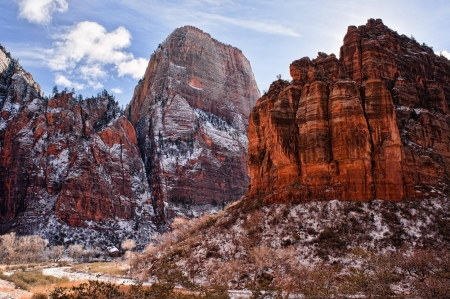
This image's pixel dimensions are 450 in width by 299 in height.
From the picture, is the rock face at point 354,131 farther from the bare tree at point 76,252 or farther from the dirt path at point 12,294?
the bare tree at point 76,252

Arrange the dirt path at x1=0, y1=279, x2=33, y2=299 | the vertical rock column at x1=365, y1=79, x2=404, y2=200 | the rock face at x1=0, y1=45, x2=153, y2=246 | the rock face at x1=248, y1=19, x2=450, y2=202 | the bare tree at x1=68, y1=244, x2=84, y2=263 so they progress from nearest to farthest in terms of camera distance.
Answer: the dirt path at x1=0, y1=279, x2=33, y2=299
the vertical rock column at x1=365, y1=79, x2=404, y2=200
the rock face at x1=248, y1=19, x2=450, y2=202
the bare tree at x1=68, y1=244, x2=84, y2=263
the rock face at x1=0, y1=45, x2=153, y2=246

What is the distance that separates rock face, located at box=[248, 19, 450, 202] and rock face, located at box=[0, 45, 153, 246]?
279 feet

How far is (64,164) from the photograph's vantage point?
5669 inches

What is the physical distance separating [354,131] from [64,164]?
378ft

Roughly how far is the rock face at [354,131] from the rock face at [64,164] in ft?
279

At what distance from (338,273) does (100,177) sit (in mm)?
116186

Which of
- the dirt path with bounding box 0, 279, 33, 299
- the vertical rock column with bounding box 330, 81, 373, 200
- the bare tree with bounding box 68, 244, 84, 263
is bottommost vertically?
the bare tree with bounding box 68, 244, 84, 263

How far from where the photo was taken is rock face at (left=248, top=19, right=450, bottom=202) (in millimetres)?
54906

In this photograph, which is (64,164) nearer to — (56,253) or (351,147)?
(56,253)

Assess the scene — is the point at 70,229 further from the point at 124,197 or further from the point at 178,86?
the point at 178,86

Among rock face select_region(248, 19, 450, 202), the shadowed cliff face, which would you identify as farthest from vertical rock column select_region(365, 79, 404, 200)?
the shadowed cliff face

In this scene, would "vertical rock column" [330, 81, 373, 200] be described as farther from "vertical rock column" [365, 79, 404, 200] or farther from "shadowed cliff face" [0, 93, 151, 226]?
"shadowed cliff face" [0, 93, 151, 226]

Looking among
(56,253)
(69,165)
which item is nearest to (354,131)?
(56,253)

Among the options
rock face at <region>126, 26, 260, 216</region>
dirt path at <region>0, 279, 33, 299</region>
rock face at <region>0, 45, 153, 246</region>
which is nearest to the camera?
dirt path at <region>0, 279, 33, 299</region>
